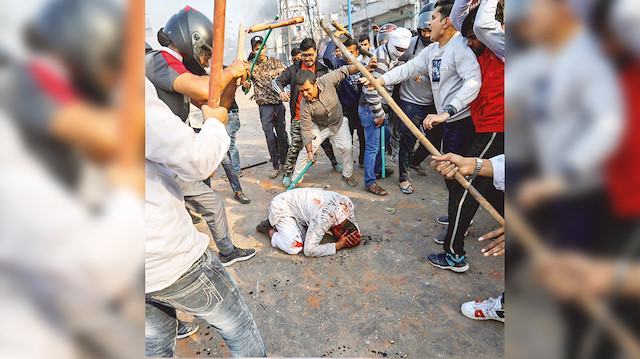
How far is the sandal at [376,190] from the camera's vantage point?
4328 millimetres

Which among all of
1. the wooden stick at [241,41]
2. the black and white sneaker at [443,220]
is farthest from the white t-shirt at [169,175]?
the black and white sneaker at [443,220]

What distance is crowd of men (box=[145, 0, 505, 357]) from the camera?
126cm

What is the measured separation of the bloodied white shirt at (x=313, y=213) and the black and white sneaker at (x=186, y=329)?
1.09m

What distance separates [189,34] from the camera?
77.2 inches

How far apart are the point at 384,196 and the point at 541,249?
12.3ft

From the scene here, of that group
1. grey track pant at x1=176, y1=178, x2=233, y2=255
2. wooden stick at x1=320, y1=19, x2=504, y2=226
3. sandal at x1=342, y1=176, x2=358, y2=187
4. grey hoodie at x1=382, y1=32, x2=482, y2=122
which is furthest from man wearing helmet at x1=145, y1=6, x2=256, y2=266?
sandal at x1=342, y1=176, x2=358, y2=187

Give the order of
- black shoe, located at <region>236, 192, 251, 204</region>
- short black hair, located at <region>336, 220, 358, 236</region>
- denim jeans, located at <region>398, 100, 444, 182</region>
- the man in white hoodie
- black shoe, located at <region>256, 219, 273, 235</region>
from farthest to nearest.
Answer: black shoe, located at <region>236, 192, 251, 204</region> → denim jeans, located at <region>398, 100, 444, 182</region> → black shoe, located at <region>256, 219, 273, 235</region> → short black hair, located at <region>336, 220, 358, 236</region> → the man in white hoodie

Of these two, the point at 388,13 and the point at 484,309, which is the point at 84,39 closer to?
the point at 484,309

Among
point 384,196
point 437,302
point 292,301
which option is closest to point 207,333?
point 292,301

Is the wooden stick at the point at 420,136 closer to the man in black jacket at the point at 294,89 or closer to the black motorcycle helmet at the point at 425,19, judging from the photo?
the man in black jacket at the point at 294,89

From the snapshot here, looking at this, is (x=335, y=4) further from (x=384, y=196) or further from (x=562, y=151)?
(x=562, y=151)

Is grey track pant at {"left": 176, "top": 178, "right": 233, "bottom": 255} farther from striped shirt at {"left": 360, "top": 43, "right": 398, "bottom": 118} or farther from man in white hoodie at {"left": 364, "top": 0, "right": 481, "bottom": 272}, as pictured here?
striped shirt at {"left": 360, "top": 43, "right": 398, "bottom": 118}

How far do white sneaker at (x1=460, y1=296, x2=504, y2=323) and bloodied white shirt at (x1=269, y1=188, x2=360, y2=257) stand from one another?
120 centimetres

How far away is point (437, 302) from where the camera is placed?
2430 mm
